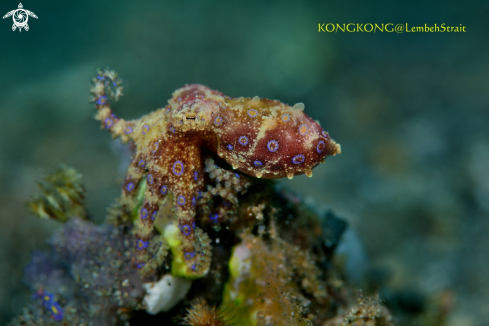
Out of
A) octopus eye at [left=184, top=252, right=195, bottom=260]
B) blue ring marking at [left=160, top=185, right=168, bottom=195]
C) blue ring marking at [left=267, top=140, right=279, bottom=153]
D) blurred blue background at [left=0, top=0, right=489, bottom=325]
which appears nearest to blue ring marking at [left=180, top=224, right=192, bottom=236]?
octopus eye at [left=184, top=252, right=195, bottom=260]

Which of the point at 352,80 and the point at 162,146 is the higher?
the point at 352,80

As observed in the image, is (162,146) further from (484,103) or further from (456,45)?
(456,45)

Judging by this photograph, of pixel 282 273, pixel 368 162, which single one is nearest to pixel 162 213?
pixel 282 273

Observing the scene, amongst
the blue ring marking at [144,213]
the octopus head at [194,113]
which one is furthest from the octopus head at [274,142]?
the blue ring marking at [144,213]

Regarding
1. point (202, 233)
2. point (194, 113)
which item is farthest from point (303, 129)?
point (202, 233)

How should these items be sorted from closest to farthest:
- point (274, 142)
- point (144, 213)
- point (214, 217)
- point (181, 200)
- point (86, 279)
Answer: point (274, 142) → point (181, 200) → point (144, 213) → point (214, 217) → point (86, 279)

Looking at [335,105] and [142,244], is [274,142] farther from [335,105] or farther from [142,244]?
[335,105]

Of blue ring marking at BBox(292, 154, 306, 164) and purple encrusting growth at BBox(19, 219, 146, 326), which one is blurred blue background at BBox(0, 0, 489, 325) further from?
blue ring marking at BBox(292, 154, 306, 164)
